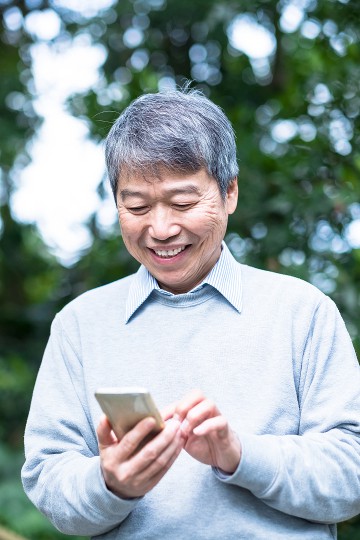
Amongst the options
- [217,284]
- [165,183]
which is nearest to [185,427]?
[217,284]

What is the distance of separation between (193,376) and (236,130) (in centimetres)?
239

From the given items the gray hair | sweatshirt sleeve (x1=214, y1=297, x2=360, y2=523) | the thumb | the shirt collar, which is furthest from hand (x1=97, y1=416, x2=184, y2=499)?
the gray hair

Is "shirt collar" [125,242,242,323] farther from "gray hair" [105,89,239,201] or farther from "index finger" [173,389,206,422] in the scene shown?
"index finger" [173,389,206,422]

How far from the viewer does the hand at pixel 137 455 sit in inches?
69.3

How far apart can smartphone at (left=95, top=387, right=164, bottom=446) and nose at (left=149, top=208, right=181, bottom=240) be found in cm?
45

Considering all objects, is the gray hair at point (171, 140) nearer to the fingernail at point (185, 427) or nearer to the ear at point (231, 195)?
the ear at point (231, 195)

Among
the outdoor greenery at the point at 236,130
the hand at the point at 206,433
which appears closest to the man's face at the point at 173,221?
the hand at the point at 206,433

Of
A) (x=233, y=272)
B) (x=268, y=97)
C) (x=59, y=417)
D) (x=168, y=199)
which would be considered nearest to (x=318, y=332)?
(x=233, y=272)

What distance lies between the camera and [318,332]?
6.74 feet

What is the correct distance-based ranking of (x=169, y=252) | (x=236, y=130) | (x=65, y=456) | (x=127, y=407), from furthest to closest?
(x=236, y=130) → (x=169, y=252) → (x=65, y=456) → (x=127, y=407)

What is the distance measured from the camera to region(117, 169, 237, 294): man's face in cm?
205

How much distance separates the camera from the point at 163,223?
205 centimetres

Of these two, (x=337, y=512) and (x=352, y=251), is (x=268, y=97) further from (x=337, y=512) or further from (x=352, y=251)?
(x=337, y=512)

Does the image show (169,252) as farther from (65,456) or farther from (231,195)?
(65,456)
